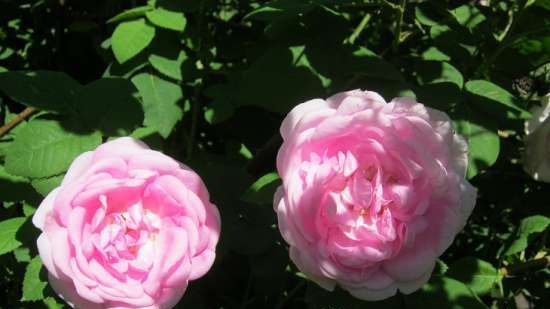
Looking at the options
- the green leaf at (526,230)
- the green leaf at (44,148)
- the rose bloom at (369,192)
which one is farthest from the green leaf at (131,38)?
the green leaf at (526,230)

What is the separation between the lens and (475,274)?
1415 mm

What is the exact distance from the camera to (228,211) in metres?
1.20

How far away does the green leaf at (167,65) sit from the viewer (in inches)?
57.7

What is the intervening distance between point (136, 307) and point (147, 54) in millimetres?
730

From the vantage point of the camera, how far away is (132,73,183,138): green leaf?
137 cm

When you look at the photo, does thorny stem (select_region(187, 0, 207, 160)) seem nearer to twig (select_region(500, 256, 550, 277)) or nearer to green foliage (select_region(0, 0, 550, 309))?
green foliage (select_region(0, 0, 550, 309))

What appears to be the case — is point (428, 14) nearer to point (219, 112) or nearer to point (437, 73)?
point (437, 73)

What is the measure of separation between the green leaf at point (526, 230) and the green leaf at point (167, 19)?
952 millimetres

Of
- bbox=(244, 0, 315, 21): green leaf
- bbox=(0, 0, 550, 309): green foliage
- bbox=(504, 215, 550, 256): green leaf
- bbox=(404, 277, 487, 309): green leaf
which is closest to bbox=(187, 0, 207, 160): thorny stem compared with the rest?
bbox=(0, 0, 550, 309): green foliage

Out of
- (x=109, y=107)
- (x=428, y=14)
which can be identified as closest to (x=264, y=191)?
(x=109, y=107)

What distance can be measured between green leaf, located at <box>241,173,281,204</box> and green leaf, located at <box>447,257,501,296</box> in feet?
1.77

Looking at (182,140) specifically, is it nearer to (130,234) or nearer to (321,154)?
(130,234)

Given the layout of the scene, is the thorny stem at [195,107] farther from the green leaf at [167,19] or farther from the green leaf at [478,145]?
the green leaf at [478,145]

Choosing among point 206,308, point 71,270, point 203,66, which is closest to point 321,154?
point 71,270
